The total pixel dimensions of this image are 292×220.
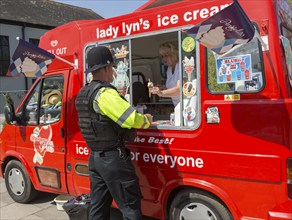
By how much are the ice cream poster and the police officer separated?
78 cm

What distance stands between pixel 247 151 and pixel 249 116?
0.97 ft

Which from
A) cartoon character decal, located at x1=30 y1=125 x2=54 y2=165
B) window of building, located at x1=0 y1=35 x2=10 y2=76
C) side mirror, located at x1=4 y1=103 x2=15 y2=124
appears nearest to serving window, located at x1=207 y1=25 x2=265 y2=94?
cartoon character decal, located at x1=30 y1=125 x2=54 y2=165

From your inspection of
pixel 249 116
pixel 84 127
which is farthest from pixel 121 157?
pixel 249 116

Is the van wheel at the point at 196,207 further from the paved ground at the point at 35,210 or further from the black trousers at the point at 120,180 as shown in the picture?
the paved ground at the point at 35,210

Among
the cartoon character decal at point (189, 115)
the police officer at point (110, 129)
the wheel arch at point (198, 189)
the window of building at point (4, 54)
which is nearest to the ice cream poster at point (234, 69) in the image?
the cartoon character decal at point (189, 115)

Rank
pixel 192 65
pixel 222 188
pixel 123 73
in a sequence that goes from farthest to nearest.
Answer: pixel 123 73 → pixel 192 65 → pixel 222 188

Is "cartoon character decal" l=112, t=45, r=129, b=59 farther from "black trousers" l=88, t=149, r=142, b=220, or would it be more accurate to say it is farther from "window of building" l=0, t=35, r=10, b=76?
"window of building" l=0, t=35, r=10, b=76

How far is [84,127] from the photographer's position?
3.07 metres

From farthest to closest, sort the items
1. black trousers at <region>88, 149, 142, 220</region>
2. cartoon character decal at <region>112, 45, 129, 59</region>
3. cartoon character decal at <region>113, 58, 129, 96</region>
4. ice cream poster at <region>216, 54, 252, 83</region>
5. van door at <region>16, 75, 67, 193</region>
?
van door at <region>16, 75, 67, 193</region>, cartoon character decal at <region>113, 58, 129, 96</region>, cartoon character decal at <region>112, 45, 129, 59</region>, black trousers at <region>88, 149, 142, 220</region>, ice cream poster at <region>216, 54, 252, 83</region>

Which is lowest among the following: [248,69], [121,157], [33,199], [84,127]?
[33,199]

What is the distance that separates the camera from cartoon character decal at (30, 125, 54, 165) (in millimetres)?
4352

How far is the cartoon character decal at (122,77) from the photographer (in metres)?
3.76

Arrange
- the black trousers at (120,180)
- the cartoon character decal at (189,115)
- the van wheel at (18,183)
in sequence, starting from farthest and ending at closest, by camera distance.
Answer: the van wheel at (18,183) → the cartoon character decal at (189,115) → the black trousers at (120,180)

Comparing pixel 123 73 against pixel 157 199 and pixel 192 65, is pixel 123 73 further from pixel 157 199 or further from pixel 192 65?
pixel 157 199
